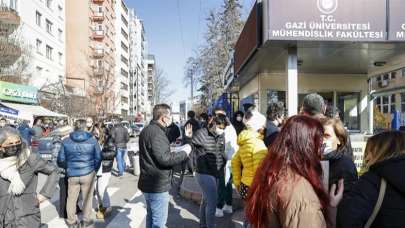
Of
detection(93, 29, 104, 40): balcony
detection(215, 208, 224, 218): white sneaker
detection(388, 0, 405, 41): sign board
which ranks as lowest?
detection(215, 208, 224, 218): white sneaker

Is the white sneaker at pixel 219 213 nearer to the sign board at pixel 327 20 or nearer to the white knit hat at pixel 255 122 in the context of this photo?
the white knit hat at pixel 255 122

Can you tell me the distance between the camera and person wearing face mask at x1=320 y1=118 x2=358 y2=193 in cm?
277

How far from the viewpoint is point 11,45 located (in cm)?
2698

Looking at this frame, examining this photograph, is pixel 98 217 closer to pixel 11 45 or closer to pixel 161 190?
pixel 161 190

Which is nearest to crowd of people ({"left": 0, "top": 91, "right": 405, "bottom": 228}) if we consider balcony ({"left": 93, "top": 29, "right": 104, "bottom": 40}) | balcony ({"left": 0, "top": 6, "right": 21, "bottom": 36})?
balcony ({"left": 0, "top": 6, "right": 21, "bottom": 36})

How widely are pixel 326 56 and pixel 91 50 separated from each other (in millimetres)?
67891

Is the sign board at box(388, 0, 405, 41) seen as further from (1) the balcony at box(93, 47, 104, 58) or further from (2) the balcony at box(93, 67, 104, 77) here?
(1) the balcony at box(93, 47, 104, 58)

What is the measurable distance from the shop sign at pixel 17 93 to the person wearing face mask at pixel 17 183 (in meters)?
25.7

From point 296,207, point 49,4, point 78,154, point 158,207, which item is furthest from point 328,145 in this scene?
point 49,4

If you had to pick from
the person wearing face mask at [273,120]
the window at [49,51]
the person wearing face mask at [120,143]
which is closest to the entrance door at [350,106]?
the person wearing face mask at [120,143]

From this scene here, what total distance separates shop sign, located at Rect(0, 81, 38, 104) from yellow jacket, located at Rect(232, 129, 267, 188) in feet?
85.7

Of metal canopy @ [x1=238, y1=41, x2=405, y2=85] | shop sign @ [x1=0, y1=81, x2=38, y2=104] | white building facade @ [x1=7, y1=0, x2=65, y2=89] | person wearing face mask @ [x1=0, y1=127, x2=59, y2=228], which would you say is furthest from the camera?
white building facade @ [x1=7, y1=0, x2=65, y2=89]

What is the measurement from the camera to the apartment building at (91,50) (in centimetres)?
6349

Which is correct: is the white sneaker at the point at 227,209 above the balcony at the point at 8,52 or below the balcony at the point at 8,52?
below
